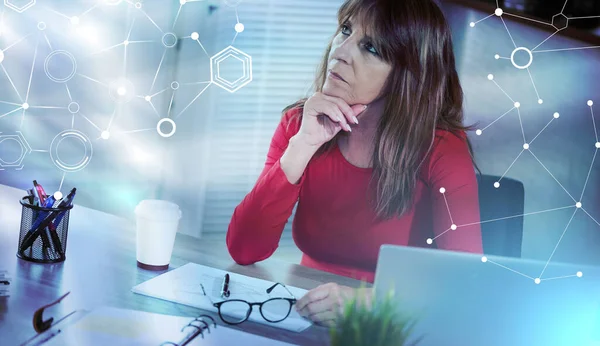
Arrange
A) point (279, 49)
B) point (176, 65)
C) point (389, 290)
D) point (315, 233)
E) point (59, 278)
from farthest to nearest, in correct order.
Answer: point (176, 65) → point (279, 49) → point (315, 233) → point (59, 278) → point (389, 290)

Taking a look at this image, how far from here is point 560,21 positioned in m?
1.62

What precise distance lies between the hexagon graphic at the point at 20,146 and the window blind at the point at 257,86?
579 millimetres

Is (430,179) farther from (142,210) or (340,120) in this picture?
(142,210)

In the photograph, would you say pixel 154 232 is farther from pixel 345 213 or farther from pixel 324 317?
pixel 345 213

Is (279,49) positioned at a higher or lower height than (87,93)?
higher

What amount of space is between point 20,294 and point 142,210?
0.31 m

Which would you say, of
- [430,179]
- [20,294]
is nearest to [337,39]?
[430,179]

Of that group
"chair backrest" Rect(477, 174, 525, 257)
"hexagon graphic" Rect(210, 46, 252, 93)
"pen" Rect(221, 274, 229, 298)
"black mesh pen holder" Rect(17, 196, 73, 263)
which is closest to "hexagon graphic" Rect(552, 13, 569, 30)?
"chair backrest" Rect(477, 174, 525, 257)

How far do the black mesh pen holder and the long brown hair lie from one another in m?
0.77

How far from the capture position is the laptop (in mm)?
1120

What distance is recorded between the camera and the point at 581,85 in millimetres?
1618

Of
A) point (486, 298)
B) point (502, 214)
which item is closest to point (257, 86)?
point (502, 214)

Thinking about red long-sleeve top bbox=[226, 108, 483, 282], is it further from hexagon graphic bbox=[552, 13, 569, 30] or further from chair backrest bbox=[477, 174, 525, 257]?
hexagon graphic bbox=[552, 13, 569, 30]

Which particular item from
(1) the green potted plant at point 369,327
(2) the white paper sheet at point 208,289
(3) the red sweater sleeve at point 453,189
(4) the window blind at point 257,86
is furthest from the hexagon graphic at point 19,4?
(1) the green potted plant at point 369,327
